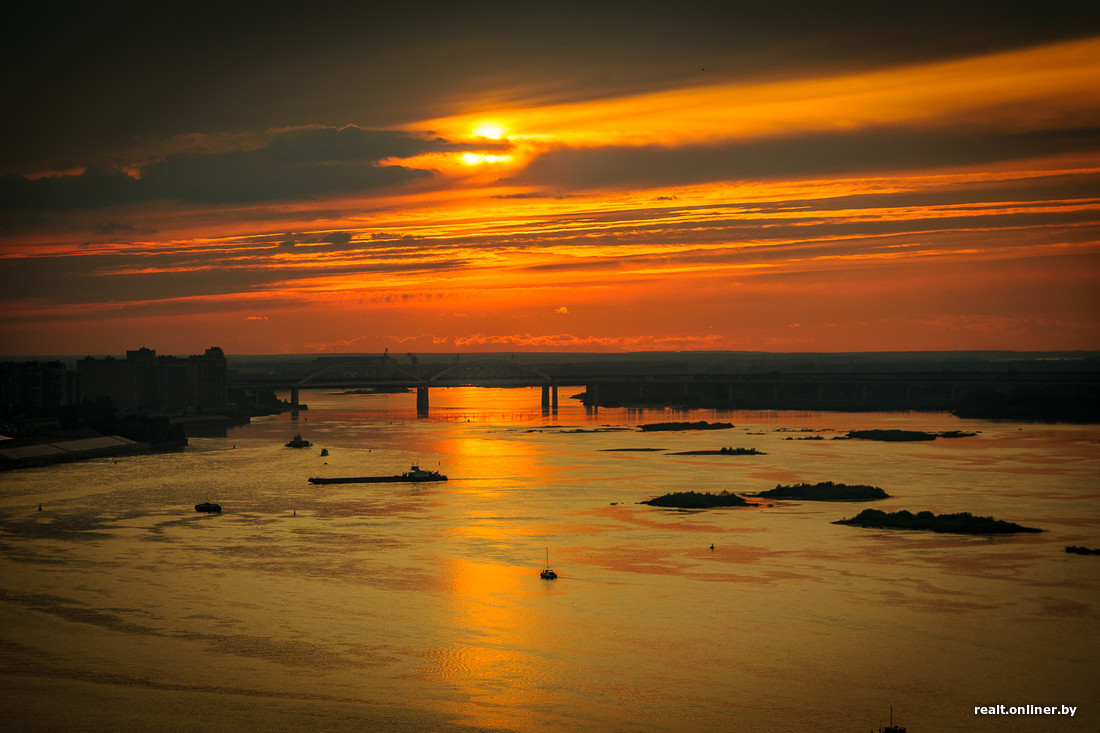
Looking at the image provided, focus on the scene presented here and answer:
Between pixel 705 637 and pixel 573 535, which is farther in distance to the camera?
pixel 573 535

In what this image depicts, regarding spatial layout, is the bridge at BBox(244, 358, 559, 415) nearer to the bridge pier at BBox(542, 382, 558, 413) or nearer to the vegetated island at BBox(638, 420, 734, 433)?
the bridge pier at BBox(542, 382, 558, 413)

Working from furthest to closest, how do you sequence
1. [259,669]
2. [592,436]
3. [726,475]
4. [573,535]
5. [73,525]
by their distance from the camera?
[592,436] < [726,475] < [73,525] < [573,535] < [259,669]

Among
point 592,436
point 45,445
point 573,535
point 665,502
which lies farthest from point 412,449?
point 573,535

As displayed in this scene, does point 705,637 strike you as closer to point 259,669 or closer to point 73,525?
point 259,669

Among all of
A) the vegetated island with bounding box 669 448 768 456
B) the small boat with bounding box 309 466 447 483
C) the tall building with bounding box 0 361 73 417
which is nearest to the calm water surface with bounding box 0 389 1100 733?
the small boat with bounding box 309 466 447 483

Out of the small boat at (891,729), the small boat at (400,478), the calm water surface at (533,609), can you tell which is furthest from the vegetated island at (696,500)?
the small boat at (891,729)

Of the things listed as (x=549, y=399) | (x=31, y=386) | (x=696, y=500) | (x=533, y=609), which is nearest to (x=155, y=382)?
(x=31, y=386)

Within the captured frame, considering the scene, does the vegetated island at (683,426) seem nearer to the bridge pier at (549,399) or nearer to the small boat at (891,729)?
the bridge pier at (549,399)
